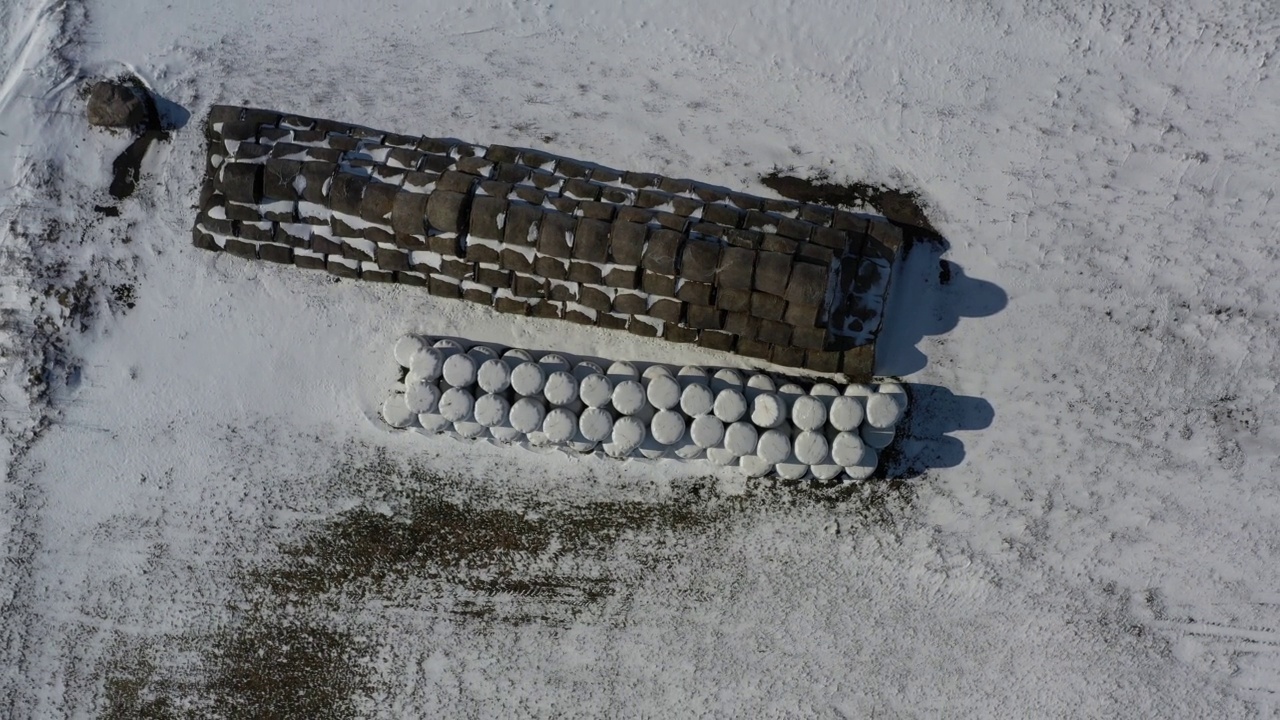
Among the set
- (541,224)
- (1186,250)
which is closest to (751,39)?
(541,224)

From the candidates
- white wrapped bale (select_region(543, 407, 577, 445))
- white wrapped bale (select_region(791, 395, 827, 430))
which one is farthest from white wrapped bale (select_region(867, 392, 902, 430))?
white wrapped bale (select_region(543, 407, 577, 445))

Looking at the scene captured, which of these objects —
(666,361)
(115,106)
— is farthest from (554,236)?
(115,106)

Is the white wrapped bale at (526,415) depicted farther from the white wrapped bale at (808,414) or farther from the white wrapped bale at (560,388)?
the white wrapped bale at (808,414)

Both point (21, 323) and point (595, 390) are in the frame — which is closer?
point (595, 390)

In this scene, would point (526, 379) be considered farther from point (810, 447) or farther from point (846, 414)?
point (846, 414)

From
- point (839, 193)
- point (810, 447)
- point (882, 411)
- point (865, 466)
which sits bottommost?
point (865, 466)
